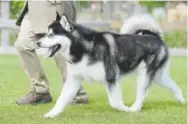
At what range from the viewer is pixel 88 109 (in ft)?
22.2

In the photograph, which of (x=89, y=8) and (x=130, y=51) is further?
(x=89, y=8)

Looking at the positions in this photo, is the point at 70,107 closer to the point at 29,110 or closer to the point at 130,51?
the point at 29,110

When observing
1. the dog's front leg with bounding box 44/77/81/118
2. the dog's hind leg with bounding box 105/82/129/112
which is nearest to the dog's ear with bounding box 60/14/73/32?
the dog's front leg with bounding box 44/77/81/118

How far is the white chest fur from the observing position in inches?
241

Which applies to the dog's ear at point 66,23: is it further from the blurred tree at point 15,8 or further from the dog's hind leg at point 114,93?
the blurred tree at point 15,8

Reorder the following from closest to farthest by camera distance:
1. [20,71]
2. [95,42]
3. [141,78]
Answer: [95,42] < [141,78] < [20,71]

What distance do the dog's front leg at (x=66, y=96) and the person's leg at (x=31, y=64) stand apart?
0.90 metres

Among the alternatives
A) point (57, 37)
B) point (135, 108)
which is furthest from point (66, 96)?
point (135, 108)

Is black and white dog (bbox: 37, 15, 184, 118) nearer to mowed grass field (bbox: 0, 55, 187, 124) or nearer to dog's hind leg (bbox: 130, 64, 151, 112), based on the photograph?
dog's hind leg (bbox: 130, 64, 151, 112)

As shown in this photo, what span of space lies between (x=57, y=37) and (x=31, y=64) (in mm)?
1204

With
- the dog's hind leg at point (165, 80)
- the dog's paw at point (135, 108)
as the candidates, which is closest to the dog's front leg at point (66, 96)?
the dog's paw at point (135, 108)

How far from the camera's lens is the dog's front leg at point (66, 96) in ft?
20.1

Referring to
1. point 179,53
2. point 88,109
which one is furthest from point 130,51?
point 179,53

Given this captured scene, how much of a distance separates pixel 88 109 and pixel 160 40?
3.72 feet
